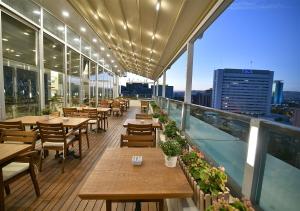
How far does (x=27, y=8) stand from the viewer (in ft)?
15.5

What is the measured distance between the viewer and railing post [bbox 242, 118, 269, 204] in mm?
1327

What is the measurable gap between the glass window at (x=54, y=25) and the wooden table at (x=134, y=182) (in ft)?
17.4

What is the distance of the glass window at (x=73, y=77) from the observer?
757 centimetres

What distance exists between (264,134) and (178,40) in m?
5.73

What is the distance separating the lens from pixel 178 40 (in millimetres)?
6547

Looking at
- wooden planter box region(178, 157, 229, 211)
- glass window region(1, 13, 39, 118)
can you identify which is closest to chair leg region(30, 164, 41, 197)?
wooden planter box region(178, 157, 229, 211)

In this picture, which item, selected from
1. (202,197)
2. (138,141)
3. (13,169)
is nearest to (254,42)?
(138,141)

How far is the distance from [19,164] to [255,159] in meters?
2.64

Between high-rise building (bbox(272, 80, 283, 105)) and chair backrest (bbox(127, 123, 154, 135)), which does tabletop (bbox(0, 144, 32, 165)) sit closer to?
chair backrest (bbox(127, 123, 154, 135))

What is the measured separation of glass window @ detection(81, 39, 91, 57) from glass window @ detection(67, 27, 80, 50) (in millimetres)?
528

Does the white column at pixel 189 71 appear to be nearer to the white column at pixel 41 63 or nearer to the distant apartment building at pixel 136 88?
the white column at pixel 41 63

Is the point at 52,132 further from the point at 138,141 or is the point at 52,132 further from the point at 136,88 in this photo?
the point at 136,88

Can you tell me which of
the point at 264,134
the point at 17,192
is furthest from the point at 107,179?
the point at 17,192

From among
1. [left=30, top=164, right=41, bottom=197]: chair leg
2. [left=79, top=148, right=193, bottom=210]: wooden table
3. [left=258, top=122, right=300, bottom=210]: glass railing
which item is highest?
[left=258, top=122, right=300, bottom=210]: glass railing
